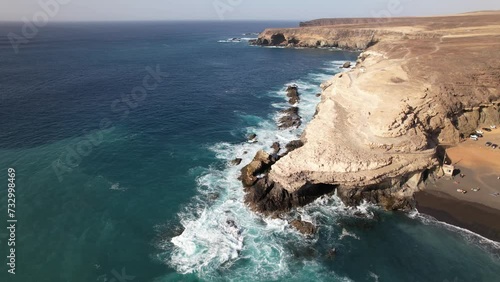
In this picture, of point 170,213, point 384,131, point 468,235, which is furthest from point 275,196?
point 468,235

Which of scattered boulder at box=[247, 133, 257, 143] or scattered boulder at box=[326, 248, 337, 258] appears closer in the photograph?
scattered boulder at box=[326, 248, 337, 258]

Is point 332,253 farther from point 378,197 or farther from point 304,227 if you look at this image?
point 378,197

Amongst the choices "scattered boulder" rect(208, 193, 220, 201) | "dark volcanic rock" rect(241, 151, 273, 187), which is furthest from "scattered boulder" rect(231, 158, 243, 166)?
"scattered boulder" rect(208, 193, 220, 201)

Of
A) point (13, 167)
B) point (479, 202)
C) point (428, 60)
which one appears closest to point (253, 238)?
point (479, 202)

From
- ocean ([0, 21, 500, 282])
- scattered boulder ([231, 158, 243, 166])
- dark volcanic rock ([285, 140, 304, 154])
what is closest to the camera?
ocean ([0, 21, 500, 282])

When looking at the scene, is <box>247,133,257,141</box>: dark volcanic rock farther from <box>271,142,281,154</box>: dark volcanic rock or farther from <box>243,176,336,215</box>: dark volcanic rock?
<box>243,176,336,215</box>: dark volcanic rock

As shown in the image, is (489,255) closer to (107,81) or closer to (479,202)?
(479,202)

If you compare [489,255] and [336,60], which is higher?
[336,60]
